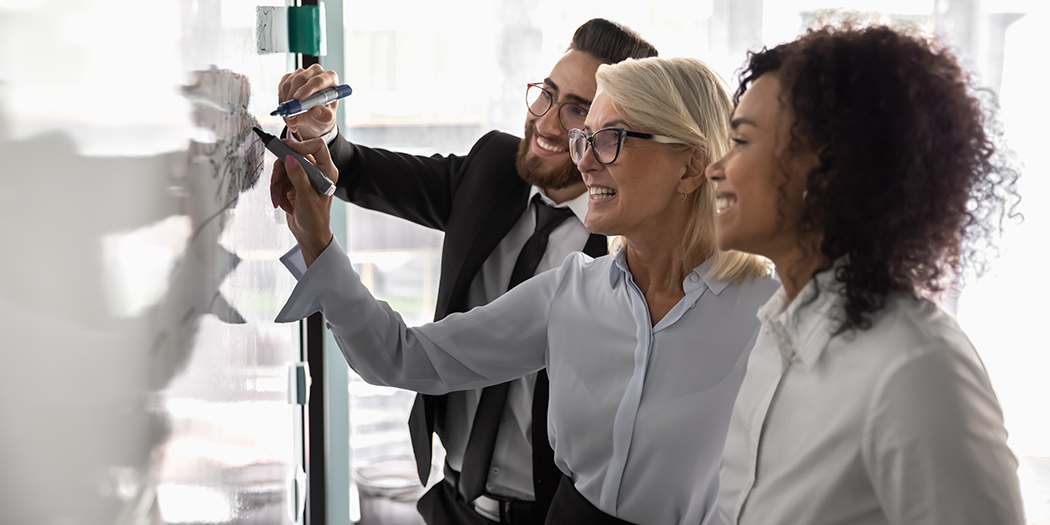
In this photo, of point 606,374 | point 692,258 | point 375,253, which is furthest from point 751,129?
point 375,253

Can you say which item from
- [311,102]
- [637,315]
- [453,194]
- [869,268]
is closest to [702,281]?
[637,315]

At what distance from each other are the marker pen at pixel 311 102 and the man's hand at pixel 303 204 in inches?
1.7

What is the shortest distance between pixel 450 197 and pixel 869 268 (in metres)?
1.09

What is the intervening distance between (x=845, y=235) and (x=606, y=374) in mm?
465

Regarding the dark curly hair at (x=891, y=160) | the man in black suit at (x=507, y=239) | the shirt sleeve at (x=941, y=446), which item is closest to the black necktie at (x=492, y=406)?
the man in black suit at (x=507, y=239)

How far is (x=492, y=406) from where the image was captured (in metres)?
1.48

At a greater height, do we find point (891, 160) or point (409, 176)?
point (891, 160)

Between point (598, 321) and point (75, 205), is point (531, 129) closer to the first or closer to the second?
point (598, 321)

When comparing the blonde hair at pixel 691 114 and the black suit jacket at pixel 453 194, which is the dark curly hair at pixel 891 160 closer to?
the blonde hair at pixel 691 114

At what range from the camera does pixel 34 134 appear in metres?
0.32

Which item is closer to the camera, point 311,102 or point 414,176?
point 311,102

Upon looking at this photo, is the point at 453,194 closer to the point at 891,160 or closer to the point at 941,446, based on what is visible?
the point at 891,160

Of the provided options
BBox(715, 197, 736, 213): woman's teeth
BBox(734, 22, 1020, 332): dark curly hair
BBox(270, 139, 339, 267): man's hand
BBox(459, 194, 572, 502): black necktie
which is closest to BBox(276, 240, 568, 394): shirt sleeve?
BBox(270, 139, 339, 267): man's hand

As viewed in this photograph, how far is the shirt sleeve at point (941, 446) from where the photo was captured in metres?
0.60
